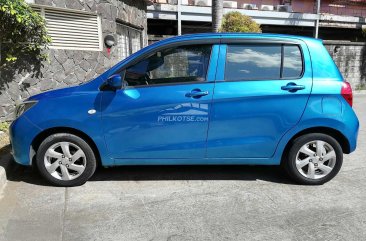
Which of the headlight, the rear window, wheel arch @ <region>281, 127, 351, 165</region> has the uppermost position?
the rear window

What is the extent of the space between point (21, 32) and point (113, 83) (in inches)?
147

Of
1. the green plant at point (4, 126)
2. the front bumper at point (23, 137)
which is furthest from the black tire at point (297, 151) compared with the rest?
the green plant at point (4, 126)

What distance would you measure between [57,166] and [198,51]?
2120mm

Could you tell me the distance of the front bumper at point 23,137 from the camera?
13.0 ft

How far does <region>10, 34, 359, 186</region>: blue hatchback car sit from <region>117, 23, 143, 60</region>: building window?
5610mm

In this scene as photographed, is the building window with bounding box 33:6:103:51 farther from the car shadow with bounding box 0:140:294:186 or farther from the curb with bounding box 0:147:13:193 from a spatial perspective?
the car shadow with bounding box 0:140:294:186

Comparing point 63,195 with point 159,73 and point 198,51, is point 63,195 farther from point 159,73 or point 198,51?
point 198,51

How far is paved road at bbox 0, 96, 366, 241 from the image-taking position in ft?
10.4

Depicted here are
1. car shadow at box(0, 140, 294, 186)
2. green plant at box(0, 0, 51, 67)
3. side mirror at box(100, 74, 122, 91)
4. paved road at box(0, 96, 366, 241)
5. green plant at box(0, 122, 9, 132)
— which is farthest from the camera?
green plant at box(0, 122, 9, 132)

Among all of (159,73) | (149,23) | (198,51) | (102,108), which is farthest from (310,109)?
(149,23)

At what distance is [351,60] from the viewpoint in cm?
1428

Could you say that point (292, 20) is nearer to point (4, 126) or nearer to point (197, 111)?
point (4, 126)

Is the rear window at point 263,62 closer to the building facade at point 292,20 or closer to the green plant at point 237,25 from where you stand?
the green plant at point 237,25

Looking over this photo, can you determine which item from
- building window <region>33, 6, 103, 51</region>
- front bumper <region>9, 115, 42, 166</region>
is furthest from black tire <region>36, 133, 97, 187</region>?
building window <region>33, 6, 103, 51</region>
